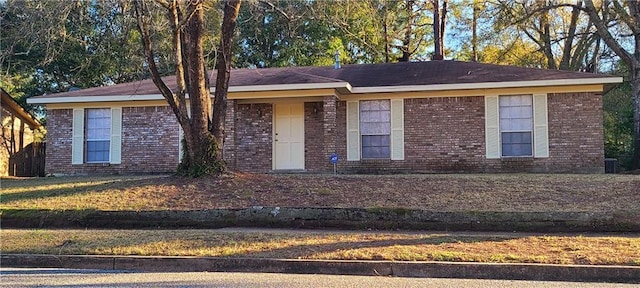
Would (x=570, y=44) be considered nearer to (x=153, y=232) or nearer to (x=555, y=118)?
(x=555, y=118)

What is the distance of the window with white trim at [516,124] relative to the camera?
621 inches

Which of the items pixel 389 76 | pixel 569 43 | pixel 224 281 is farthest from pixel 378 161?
pixel 569 43

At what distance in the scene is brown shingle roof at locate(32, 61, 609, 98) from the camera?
16.0m

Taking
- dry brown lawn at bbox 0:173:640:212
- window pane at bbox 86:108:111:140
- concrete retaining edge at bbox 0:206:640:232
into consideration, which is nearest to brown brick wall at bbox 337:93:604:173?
dry brown lawn at bbox 0:173:640:212

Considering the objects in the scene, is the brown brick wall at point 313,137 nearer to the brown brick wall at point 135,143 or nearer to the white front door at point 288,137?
the white front door at point 288,137

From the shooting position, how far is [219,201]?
35.6ft

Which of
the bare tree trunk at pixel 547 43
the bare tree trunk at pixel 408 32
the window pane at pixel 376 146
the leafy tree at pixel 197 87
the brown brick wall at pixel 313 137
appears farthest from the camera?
the bare tree trunk at pixel 408 32

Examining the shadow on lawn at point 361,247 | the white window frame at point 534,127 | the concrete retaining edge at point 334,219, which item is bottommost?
the shadow on lawn at point 361,247

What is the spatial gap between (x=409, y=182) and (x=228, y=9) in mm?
5364

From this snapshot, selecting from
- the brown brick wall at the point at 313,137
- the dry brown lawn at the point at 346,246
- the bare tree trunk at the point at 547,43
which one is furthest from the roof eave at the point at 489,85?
the bare tree trunk at the point at 547,43

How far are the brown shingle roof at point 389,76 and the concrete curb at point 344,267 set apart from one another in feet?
29.6

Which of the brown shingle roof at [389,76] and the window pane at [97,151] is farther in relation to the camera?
the window pane at [97,151]

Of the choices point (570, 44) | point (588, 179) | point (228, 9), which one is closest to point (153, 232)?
point (228, 9)

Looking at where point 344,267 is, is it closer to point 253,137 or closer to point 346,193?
point 346,193
